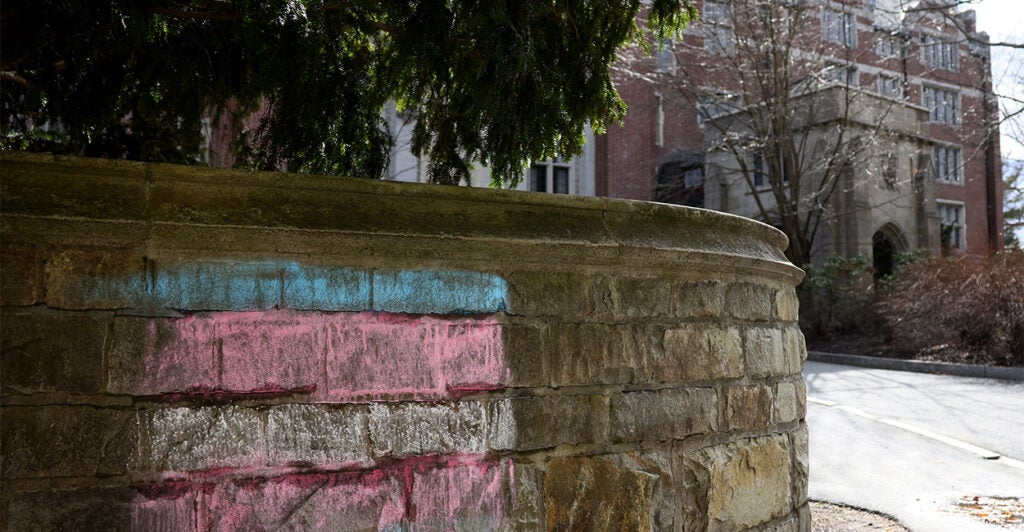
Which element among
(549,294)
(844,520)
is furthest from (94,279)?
(844,520)

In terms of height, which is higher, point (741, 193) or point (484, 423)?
point (741, 193)

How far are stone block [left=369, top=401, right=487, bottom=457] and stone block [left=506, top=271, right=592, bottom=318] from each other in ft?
1.34

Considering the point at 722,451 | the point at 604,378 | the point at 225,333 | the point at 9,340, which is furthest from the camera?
the point at 722,451

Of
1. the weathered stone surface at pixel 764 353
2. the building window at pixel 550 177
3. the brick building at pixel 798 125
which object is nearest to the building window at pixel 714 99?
the brick building at pixel 798 125

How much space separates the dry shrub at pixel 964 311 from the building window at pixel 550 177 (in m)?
9.49

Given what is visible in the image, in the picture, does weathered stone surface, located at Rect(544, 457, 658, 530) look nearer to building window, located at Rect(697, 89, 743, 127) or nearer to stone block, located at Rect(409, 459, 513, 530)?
stone block, located at Rect(409, 459, 513, 530)

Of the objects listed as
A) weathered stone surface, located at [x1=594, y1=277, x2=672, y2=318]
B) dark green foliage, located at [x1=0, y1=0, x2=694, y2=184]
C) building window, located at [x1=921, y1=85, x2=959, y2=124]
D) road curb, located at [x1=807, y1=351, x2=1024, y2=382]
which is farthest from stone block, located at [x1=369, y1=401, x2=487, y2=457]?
building window, located at [x1=921, y1=85, x2=959, y2=124]

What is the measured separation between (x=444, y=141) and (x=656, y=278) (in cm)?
195

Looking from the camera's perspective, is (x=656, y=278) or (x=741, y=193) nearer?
(x=656, y=278)

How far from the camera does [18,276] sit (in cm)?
247

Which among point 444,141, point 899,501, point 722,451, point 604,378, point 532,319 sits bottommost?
point 899,501

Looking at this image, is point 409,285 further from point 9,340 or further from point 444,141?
point 444,141

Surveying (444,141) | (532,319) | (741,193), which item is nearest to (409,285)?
(532,319)

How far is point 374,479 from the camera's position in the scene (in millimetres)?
2805
